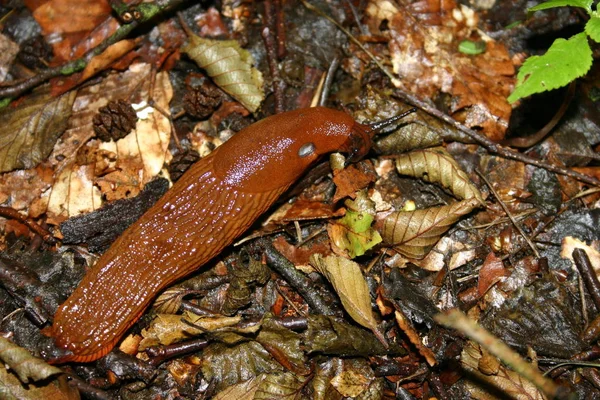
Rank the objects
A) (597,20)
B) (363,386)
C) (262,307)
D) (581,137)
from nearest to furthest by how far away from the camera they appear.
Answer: (597,20) → (363,386) → (262,307) → (581,137)

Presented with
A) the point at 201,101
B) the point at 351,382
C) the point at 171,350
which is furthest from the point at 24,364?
the point at 201,101

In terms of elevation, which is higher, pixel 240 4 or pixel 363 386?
pixel 240 4

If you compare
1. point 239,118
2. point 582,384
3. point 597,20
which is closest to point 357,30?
point 239,118

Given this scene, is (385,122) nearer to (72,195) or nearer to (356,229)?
(356,229)

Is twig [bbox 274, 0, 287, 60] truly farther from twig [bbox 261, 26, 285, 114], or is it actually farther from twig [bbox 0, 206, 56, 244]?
twig [bbox 0, 206, 56, 244]

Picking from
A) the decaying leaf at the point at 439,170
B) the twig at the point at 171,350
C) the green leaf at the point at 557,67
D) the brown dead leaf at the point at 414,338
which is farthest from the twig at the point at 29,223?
the green leaf at the point at 557,67

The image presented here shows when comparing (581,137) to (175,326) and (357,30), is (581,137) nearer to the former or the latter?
(357,30)

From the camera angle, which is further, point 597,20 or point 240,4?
point 240,4
